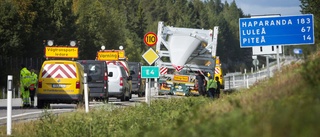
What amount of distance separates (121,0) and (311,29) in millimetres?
166075

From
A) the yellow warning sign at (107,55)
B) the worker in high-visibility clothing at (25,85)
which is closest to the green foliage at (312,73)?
the worker in high-visibility clothing at (25,85)

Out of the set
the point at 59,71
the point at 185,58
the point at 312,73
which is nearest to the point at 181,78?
the point at 185,58

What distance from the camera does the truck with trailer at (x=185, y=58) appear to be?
4209 cm

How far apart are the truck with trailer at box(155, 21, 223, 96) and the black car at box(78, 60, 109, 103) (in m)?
9.73

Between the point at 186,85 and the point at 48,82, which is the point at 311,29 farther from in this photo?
the point at 186,85

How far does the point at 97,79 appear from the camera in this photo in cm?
3241

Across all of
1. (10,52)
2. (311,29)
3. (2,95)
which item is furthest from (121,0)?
(311,29)

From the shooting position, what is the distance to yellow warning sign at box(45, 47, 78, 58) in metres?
35.4

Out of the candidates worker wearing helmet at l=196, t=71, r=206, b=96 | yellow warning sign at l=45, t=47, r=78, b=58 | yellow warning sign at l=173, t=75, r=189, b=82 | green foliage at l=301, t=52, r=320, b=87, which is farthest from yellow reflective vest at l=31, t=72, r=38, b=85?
green foliage at l=301, t=52, r=320, b=87

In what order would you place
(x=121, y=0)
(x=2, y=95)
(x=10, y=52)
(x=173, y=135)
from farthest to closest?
(x=121, y=0), (x=10, y=52), (x=2, y=95), (x=173, y=135)

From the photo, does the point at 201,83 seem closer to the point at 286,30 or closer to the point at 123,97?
the point at 123,97

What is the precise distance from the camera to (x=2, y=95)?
48562 millimetres

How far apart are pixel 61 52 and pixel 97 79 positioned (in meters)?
3.95

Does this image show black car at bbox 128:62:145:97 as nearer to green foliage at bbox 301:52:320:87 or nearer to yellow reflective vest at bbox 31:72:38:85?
yellow reflective vest at bbox 31:72:38:85
